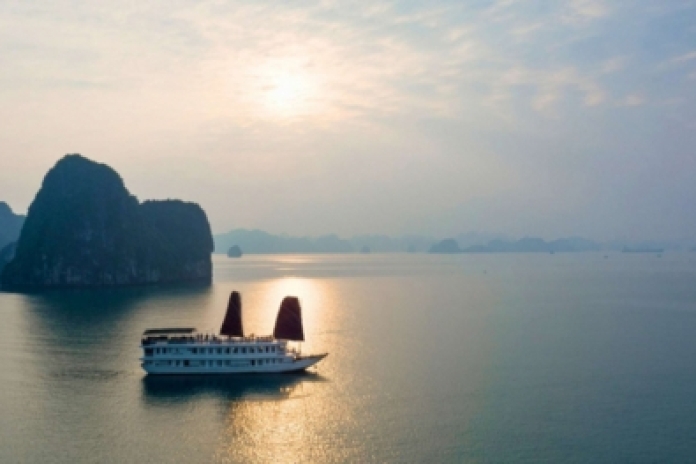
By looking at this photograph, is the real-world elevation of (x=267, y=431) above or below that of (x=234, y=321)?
below

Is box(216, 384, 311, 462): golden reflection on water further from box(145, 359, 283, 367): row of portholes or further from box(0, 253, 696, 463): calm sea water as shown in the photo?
box(145, 359, 283, 367): row of portholes

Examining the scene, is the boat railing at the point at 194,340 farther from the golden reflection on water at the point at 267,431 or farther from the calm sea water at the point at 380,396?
the golden reflection on water at the point at 267,431

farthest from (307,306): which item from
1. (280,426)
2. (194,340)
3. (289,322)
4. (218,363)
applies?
(280,426)

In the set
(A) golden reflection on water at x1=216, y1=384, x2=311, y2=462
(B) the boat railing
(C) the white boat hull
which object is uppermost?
(B) the boat railing

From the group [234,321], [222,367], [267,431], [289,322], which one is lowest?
[267,431]

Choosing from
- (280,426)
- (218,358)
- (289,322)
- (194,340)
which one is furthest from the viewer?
(289,322)

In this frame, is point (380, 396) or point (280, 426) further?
point (380, 396)

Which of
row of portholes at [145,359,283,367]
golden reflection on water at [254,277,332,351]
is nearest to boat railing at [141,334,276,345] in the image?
row of portholes at [145,359,283,367]

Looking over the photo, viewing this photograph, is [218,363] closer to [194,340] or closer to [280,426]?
[194,340]
